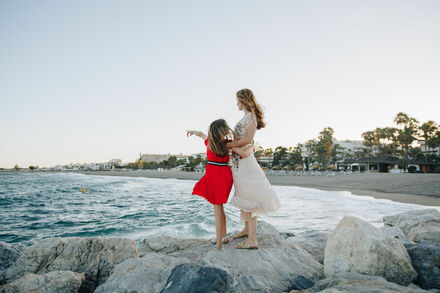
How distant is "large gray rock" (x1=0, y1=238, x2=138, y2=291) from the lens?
129 inches

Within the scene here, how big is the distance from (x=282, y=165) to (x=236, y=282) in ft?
207

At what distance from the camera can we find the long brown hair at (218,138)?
305 centimetres

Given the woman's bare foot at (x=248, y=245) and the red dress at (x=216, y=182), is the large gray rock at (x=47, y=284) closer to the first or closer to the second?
the red dress at (x=216, y=182)

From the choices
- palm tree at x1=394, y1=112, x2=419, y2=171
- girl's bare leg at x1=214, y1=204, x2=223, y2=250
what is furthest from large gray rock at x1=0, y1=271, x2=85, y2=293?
palm tree at x1=394, y1=112, x2=419, y2=171

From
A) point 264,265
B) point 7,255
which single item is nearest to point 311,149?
point 264,265

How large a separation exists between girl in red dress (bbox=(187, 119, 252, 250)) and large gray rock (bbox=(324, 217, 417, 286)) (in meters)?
1.34

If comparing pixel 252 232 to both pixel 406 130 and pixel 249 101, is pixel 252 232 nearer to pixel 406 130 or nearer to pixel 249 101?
pixel 249 101

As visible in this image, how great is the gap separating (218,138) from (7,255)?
386 cm

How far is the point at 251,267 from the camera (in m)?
2.67

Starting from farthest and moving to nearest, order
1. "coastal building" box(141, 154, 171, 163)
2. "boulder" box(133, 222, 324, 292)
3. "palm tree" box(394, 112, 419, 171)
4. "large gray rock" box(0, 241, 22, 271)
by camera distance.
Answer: "coastal building" box(141, 154, 171, 163) → "palm tree" box(394, 112, 419, 171) → "large gray rock" box(0, 241, 22, 271) → "boulder" box(133, 222, 324, 292)

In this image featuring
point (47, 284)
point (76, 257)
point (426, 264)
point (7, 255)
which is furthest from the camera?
point (7, 255)

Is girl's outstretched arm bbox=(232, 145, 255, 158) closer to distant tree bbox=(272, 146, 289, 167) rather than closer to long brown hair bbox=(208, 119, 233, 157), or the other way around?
long brown hair bbox=(208, 119, 233, 157)

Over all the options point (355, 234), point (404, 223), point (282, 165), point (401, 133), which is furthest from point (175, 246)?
point (282, 165)

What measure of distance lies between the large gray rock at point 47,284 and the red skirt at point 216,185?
5.64ft
